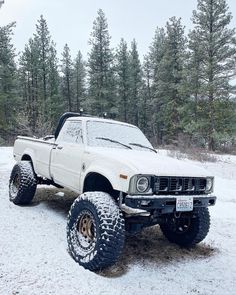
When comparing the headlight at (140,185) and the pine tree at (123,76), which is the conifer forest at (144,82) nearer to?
the pine tree at (123,76)

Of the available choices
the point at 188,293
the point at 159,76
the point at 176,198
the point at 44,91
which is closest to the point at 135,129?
the point at 176,198

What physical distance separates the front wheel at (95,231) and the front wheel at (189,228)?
45.7 inches

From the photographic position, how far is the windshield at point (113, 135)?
5.67 metres

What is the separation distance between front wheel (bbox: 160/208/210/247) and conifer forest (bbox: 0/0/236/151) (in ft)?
48.1

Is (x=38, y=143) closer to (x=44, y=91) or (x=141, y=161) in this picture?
(x=141, y=161)

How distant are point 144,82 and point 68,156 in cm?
4858

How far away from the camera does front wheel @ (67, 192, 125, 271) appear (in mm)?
4086

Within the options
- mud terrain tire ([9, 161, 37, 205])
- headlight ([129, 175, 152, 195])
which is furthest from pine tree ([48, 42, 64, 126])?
headlight ([129, 175, 152, 195])

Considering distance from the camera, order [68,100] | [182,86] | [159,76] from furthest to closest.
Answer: [68,100], [159,76], [182,86]

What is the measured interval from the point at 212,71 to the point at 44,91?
2646 cm

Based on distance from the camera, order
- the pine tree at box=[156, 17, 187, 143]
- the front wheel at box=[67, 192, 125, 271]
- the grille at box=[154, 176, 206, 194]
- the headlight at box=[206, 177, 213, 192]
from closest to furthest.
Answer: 1. the front wheel at box=[67, 192, 125, 271]
2. the grille at box=[154, 176, 206, 194]
3. the headlight at box=[206, 177, 213, 192]
4. the pine tree at box=[156, 17, 187, 143]

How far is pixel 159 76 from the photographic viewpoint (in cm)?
3691

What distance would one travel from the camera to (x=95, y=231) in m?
4.28

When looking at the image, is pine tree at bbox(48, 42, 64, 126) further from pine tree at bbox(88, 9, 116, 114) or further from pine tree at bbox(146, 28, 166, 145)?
pine tree at bbox(146, 28, 166, 145)
